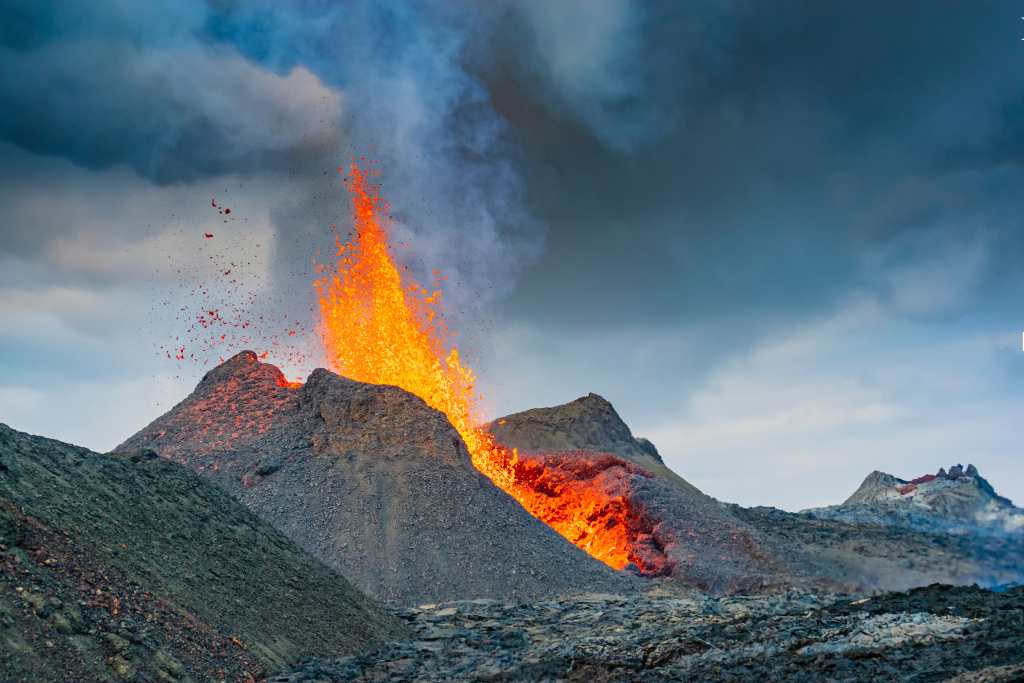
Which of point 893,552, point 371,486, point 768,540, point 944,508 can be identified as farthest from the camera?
point 944,508

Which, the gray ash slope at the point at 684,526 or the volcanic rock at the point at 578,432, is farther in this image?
the volcanic rock at the point at 578,432

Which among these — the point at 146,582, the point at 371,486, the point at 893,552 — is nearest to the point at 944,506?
the point at 893,552

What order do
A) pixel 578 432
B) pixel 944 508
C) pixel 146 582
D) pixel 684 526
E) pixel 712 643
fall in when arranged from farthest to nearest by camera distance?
pixel 944 508 → pixel 578 432 → pixel 684 526 → pixel 712 643 → pixel 146 582

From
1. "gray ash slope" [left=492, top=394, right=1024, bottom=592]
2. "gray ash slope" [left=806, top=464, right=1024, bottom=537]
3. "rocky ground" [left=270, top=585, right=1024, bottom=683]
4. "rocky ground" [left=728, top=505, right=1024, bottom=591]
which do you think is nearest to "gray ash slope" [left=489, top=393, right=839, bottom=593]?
"gray ash slope" [left=492, top=394, right=1024, bottom=592]

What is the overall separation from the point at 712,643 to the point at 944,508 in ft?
121

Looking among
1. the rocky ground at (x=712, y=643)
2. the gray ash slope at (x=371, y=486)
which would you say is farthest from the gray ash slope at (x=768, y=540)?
the rocky ground at (x=712, y=643)

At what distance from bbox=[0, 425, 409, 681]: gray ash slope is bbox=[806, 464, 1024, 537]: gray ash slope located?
111 ft

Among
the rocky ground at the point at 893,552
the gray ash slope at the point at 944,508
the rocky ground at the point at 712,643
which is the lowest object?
the rocky ground at the point at 712,643

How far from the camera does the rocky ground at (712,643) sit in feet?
43.8

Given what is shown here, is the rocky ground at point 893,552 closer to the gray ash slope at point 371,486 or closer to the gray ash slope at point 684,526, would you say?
the gray ash slope at point 684,526

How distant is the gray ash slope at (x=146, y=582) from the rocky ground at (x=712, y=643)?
38.5 inches

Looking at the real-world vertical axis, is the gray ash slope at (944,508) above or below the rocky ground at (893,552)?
above

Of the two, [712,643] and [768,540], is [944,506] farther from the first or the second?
[712,643]

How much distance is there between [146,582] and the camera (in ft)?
49.6
